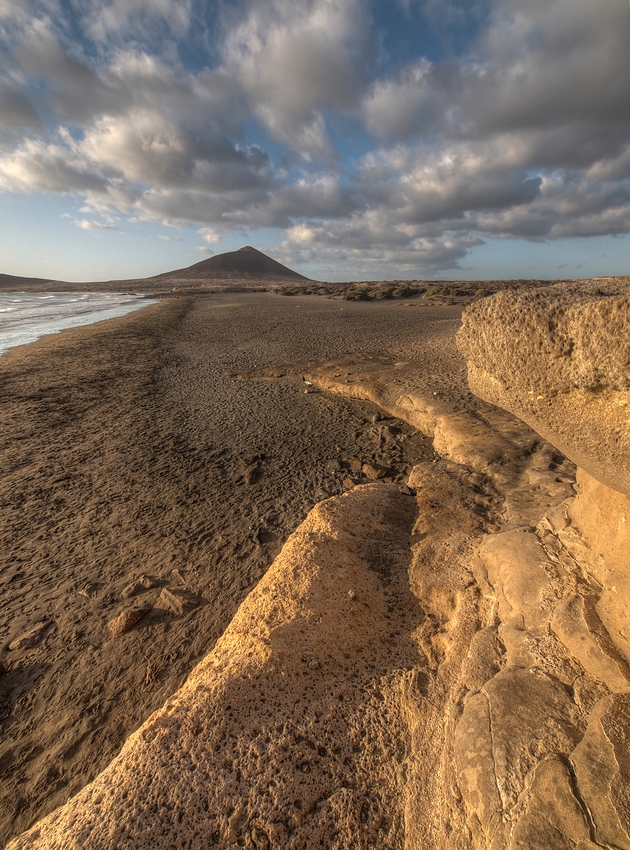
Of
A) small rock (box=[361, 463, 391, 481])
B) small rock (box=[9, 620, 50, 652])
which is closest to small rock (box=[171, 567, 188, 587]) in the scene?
small rock (box=[9, 620, 50, 652])

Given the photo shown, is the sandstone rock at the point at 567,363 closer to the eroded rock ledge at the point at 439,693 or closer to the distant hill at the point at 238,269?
the eroded rock ledge at the point at 439,693

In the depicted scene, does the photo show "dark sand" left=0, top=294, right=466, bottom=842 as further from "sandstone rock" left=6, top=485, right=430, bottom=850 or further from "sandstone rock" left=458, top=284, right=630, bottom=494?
"sandstone rock" left=458, top=284, right=630, bottom=494

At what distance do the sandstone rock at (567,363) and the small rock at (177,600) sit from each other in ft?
7.76

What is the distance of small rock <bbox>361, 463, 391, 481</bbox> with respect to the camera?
14.0ft

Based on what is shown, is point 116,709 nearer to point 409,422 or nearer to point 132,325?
point 409,422

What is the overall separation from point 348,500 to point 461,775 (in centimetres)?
191

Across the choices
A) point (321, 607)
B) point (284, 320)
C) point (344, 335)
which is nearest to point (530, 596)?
point (321, 607)

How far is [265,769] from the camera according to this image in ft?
4.99

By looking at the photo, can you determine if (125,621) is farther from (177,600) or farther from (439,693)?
(439,693)

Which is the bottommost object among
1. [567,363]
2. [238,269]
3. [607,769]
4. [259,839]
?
[238,269]

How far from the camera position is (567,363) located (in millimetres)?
1663

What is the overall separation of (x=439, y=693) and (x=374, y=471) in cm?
266

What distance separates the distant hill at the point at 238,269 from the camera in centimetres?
9925

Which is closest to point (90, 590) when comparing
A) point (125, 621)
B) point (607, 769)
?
point (125, 621)
